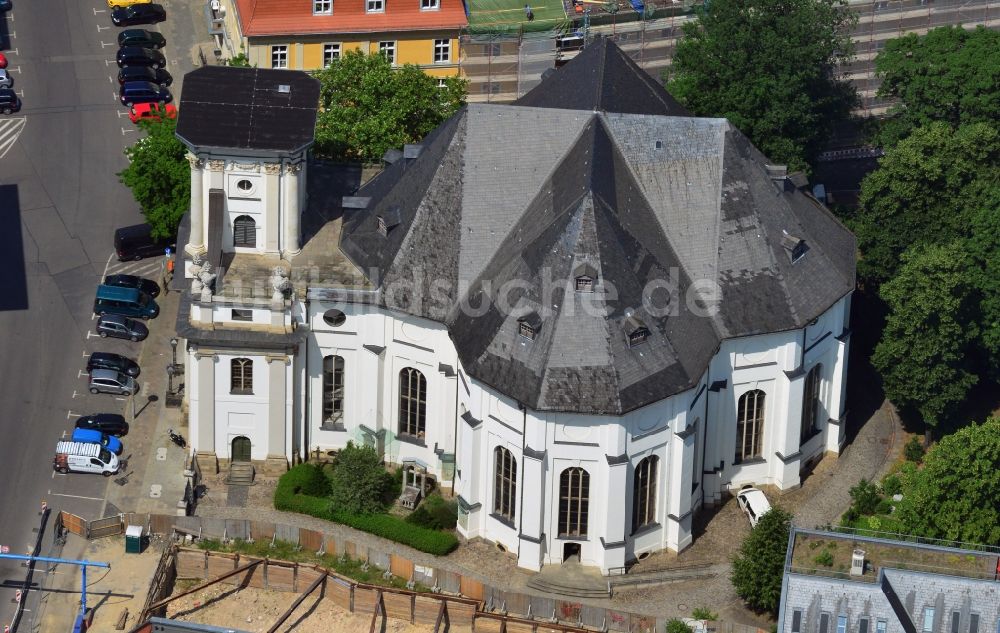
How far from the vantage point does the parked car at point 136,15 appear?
188 meters

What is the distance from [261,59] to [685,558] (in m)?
55.0

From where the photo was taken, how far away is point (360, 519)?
5536 inches

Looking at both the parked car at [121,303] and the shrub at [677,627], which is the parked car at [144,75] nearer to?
the parked car at [121,303]

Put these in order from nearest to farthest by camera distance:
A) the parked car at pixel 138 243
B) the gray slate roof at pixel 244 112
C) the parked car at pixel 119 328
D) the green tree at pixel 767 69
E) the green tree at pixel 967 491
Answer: the green tree at pixel 967 491 → the gray slate roof at pixel 244 112 → the parked car at pixel 119 328 → the green tree at pixel 767 69 → the parked car at pixel 138 243

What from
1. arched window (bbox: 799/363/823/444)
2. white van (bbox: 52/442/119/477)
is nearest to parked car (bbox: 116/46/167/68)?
white van (bbox: 52/442/119/477)

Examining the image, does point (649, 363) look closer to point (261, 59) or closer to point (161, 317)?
point (161, 317)

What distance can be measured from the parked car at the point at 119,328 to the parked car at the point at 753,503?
40.8 m

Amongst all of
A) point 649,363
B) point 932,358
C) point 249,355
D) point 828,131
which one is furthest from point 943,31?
point 249,355

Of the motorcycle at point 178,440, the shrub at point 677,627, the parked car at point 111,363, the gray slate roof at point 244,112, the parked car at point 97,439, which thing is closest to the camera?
the shrub at point 677,627

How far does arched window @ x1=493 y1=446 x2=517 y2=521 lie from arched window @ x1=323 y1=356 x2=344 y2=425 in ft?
42.0

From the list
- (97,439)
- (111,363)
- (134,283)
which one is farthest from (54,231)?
(97,439)

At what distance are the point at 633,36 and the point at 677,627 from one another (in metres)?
63.5

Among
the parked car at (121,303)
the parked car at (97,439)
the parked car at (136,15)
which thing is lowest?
the parked car at (97,439)

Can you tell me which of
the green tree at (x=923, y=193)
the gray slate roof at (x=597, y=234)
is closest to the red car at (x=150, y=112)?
the gray slate roof at (x=597, y=234)
